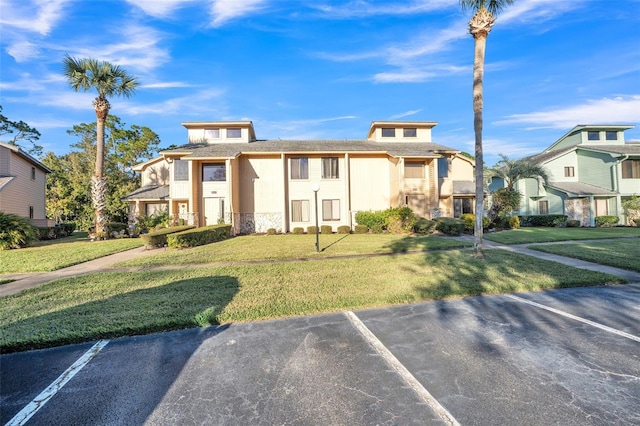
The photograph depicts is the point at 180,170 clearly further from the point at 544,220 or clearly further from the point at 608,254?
the point at 544,220

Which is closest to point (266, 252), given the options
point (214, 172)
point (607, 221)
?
point (214, 172)

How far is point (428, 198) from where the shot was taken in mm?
21594

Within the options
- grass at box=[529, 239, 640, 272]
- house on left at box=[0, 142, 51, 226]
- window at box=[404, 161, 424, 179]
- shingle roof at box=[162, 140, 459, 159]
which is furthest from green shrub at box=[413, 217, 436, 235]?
house on left at box=[0, 142, 51, 226]

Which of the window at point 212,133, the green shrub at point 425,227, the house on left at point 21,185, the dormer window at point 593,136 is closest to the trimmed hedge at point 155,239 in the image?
the window at point 212,133

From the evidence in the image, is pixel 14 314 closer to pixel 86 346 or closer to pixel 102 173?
pixel 86 346

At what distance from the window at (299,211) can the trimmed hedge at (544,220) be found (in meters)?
20.2

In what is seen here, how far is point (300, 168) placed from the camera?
70.5ft

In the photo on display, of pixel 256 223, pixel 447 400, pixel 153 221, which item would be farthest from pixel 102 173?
pixel 447 400

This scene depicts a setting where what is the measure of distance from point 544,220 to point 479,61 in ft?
66.5

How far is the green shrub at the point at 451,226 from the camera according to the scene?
1744 cm

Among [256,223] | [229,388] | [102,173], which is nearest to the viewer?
[229,388]

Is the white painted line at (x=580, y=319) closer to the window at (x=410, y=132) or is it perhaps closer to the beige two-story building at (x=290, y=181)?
the beige two-story building at (x=290, y=181)

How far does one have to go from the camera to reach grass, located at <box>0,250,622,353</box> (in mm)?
4730

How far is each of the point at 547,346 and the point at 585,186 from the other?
3047 cm
